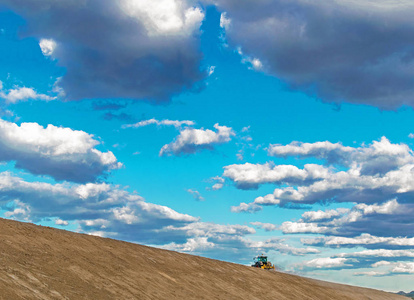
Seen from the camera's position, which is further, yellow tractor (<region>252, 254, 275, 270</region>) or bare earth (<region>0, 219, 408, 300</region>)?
yellow tractor (<region>252, 254, 275, 270</region>)

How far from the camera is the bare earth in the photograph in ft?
89.8

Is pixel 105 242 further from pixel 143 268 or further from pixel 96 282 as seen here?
pixel 96 282

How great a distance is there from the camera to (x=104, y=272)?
34.4m

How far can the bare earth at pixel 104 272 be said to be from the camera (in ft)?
89.8

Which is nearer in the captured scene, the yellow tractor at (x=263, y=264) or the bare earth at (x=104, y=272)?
the bare earth at (x=104, y=272)

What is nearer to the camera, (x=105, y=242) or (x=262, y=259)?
(x=105, y=242)

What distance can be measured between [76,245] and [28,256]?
7904 millimetres

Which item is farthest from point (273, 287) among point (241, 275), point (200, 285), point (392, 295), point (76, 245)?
point (392, 295)

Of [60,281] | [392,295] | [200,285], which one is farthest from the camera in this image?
[392,295]

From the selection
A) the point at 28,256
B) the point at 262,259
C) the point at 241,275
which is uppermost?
the point at 262,259

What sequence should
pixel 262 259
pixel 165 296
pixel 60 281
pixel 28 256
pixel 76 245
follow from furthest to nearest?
pixel 262 259, pixel 76 245, pixel 165 296, pixel 28 256, pixel 60 281

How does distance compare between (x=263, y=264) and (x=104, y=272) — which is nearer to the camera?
(x=104, y=272)

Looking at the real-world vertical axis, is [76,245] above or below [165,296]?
above

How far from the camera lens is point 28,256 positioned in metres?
31.0
